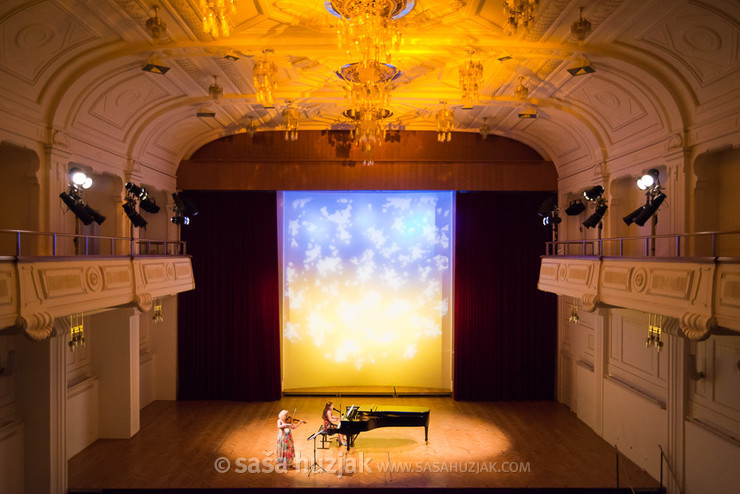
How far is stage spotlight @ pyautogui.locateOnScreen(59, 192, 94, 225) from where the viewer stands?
25.3 feet

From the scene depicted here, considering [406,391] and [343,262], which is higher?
[343,262]

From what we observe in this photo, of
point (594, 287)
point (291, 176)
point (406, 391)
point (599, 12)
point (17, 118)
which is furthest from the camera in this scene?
point (406, 391)

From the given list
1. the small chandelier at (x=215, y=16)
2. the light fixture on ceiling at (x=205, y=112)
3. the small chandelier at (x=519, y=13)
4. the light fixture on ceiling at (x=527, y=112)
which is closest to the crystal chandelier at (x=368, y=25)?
the small chandelier at (x=519, y=13)

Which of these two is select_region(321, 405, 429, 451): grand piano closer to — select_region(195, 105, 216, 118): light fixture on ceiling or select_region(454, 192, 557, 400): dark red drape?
select_region(454, 192, 557, 400): dark red drape

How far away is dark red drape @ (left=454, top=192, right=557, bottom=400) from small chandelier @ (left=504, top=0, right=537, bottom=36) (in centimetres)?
816

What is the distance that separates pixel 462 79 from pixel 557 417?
8.33 m

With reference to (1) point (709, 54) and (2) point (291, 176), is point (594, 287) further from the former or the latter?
(2) point (291, 176)

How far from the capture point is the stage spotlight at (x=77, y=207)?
7.70 metres

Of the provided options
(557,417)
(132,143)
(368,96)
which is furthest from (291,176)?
(557,417)

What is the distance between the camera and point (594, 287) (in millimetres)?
8164

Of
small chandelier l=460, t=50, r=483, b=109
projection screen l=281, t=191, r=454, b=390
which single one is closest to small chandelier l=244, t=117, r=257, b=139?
projection screen l=281, t=191, r=454, b=390

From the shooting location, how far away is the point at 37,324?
5707 mm

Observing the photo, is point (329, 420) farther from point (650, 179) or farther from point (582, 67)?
point (582, 67)

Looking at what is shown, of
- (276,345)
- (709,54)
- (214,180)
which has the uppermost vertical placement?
(709,54)
